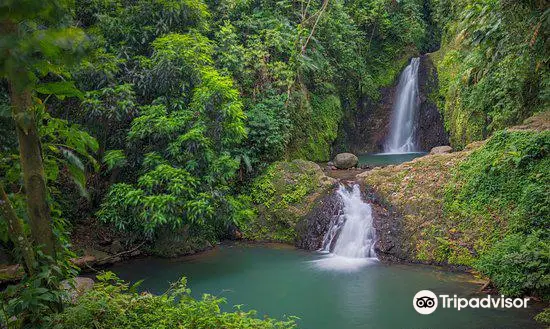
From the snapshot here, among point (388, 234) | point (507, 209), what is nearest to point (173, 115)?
point (388, 234)

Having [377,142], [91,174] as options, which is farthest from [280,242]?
[377,142]

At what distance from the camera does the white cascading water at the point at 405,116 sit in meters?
19.1

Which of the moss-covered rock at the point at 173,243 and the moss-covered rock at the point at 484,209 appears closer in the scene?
the moss-covered rock at the point at 484,209

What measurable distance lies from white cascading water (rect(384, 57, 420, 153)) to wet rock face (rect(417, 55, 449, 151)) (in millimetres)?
223

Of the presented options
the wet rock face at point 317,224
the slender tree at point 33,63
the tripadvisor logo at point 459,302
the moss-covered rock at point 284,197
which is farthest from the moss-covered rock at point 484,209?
the slender tree at point 33,63

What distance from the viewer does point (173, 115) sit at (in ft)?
32.8

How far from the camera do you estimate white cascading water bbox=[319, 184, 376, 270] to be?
962cm

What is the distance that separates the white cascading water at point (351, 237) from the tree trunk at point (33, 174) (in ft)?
22.1

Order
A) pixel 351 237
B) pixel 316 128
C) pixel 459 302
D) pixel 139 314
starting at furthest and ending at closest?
pixel 316 128, pixel 351 237, pixel 459 302, pixel 139 314

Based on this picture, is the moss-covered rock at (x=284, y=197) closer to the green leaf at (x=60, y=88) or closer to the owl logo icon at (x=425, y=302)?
the owl logo icon at (x=425, y=302)

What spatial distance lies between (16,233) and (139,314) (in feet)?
4.99

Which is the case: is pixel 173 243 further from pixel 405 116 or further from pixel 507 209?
pixel 405 116

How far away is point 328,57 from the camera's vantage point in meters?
17.0

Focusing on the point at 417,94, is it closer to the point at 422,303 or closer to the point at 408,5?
the point at 408,5
